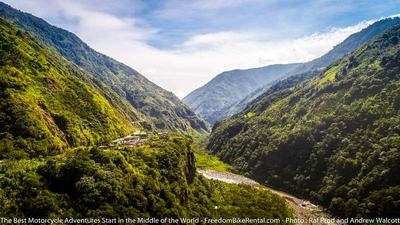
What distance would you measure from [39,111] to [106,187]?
6505 cm

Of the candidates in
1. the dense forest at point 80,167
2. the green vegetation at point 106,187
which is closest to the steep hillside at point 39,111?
the dense forest at point 80,167

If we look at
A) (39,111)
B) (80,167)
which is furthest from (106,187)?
(39,111)

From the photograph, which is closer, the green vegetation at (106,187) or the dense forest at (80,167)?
the green vegetation at (106,187)

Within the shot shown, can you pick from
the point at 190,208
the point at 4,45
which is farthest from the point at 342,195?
the point at 4,45

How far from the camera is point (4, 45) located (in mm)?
172000

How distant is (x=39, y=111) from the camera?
134750mm

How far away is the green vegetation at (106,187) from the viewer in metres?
75.6

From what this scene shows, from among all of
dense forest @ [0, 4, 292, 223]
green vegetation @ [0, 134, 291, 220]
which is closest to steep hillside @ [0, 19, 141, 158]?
dense forest @ [0, 4, 292, 223]

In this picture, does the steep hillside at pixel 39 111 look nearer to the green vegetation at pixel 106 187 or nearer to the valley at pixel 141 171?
the valley at pixel 141 171

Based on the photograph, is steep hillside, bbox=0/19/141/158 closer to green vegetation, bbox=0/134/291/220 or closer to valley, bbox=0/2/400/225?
valley, bbox=0/2/400/225

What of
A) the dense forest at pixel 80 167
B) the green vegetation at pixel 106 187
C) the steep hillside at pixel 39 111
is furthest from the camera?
the steep hillside at pixel 39 111

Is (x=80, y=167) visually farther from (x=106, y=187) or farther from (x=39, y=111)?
(x=39, y=111)

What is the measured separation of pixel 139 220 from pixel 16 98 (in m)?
75.6

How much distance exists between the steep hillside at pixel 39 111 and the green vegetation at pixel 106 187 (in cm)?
1746
